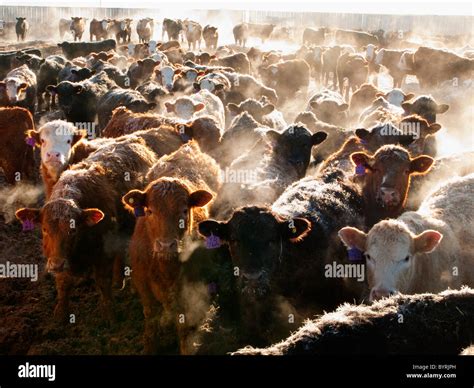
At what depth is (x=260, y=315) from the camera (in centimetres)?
446

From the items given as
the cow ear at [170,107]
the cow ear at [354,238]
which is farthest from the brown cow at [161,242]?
the cow ear at [170,107]

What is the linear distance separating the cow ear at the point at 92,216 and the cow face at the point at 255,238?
1071mm

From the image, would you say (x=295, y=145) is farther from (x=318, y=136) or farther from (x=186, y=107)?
(x=186, y=107)

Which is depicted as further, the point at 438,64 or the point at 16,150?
the point at 438,64

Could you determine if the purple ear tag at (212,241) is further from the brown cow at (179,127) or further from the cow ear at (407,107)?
the cow ear at (407,107)

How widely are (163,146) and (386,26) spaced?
5485 centimetres

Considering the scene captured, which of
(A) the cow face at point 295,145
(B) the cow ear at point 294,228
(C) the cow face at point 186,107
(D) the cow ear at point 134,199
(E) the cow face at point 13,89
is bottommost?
(B) the cow ear at point 294,228

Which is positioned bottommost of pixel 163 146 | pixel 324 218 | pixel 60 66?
pixel 324 218

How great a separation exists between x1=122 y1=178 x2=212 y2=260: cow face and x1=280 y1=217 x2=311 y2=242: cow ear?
0.72 m

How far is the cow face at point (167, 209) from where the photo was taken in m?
4.45

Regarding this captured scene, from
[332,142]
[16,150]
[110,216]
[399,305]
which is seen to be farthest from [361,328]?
[16,150]

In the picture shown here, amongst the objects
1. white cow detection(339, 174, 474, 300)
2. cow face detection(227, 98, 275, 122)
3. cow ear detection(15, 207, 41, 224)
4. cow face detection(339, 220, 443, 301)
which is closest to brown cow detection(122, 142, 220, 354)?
cow ear detection(15, 207, 41, 224)

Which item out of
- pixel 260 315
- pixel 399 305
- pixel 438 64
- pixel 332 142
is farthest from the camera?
pixel 438 64

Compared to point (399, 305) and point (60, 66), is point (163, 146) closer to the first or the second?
point (399, 305)
